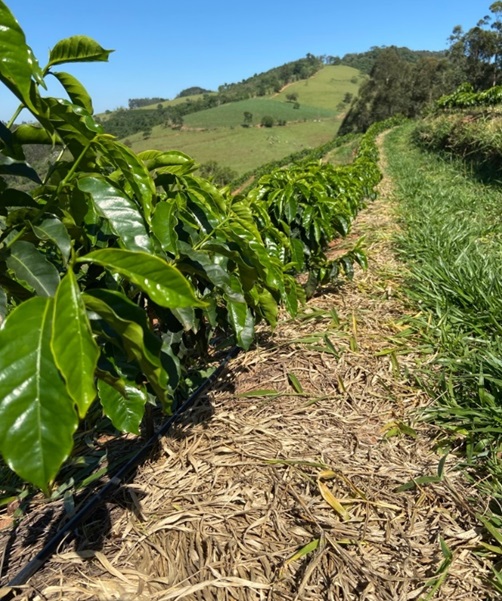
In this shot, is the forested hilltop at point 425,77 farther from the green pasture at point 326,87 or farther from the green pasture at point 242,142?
the green pasture at point 326,87

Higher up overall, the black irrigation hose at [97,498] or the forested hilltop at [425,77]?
the forested hilltop at [425,77]

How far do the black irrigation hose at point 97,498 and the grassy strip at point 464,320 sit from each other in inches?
43.2

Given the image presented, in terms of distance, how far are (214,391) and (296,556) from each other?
95 cm

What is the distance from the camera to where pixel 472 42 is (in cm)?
3681

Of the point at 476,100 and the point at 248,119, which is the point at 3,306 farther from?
the point at 248,119

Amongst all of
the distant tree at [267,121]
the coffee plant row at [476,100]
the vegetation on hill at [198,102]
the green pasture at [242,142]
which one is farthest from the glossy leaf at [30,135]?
the distant tree at [267,121]

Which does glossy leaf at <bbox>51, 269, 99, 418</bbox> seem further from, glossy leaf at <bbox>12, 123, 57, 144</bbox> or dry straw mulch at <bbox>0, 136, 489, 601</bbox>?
dry straw mulch at <bbox>0, 136, 489, 601</bbox>

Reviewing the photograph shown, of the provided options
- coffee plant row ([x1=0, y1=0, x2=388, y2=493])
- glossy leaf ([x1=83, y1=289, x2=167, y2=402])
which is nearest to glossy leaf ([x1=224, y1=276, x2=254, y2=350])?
coffee plant row ([x1=0, y1=0, x2=388, y2=493])

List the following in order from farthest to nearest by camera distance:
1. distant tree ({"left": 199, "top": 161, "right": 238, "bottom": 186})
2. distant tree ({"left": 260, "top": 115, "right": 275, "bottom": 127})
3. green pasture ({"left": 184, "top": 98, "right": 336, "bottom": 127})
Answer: green pasture ({"left": 184, "top": 98, "right": 336, "bottom": 127})
distant tree ({"left": 260, "top": 115, "right": 275, "bottom": 127})
distant tree ({"left": 199, "top": 161, "right": 238, "bottom": 186})

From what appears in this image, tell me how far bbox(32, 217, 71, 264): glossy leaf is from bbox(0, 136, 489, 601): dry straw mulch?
0.99 m

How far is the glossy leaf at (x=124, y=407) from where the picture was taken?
1.03 m

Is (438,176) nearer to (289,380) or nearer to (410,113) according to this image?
(289,380)

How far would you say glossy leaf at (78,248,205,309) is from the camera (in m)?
0.78

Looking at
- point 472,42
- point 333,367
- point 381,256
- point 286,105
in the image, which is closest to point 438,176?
point 381,256
